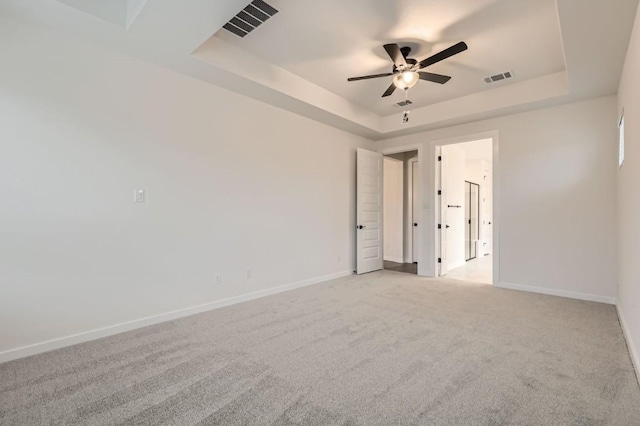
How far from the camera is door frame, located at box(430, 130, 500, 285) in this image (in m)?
4.75

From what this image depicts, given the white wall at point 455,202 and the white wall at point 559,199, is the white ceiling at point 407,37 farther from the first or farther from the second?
the white wall at point 455,202

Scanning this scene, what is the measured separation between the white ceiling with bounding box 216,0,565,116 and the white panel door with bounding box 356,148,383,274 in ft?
5.85

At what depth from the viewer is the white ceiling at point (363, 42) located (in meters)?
2.44

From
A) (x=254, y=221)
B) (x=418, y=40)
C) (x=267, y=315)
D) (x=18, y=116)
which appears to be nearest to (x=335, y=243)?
(x=254, y=221)

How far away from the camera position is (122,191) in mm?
3012

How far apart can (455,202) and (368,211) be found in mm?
2133

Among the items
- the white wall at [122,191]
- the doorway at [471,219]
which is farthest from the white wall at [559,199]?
the white wall at [122,191]

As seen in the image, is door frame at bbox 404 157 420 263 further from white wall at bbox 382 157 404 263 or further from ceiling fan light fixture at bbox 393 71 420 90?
ceiling fan light fixture at bbox 393 71 420 90

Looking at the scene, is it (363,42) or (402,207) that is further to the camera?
(402,207)

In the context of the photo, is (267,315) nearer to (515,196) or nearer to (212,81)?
(212,81)

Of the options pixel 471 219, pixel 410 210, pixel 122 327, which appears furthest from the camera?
pixel 471 219

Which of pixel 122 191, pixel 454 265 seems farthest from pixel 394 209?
pixel 122 191

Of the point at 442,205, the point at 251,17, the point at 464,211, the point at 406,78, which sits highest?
the point at 251,17

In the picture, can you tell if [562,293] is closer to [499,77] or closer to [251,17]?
Answer: [499,77]
